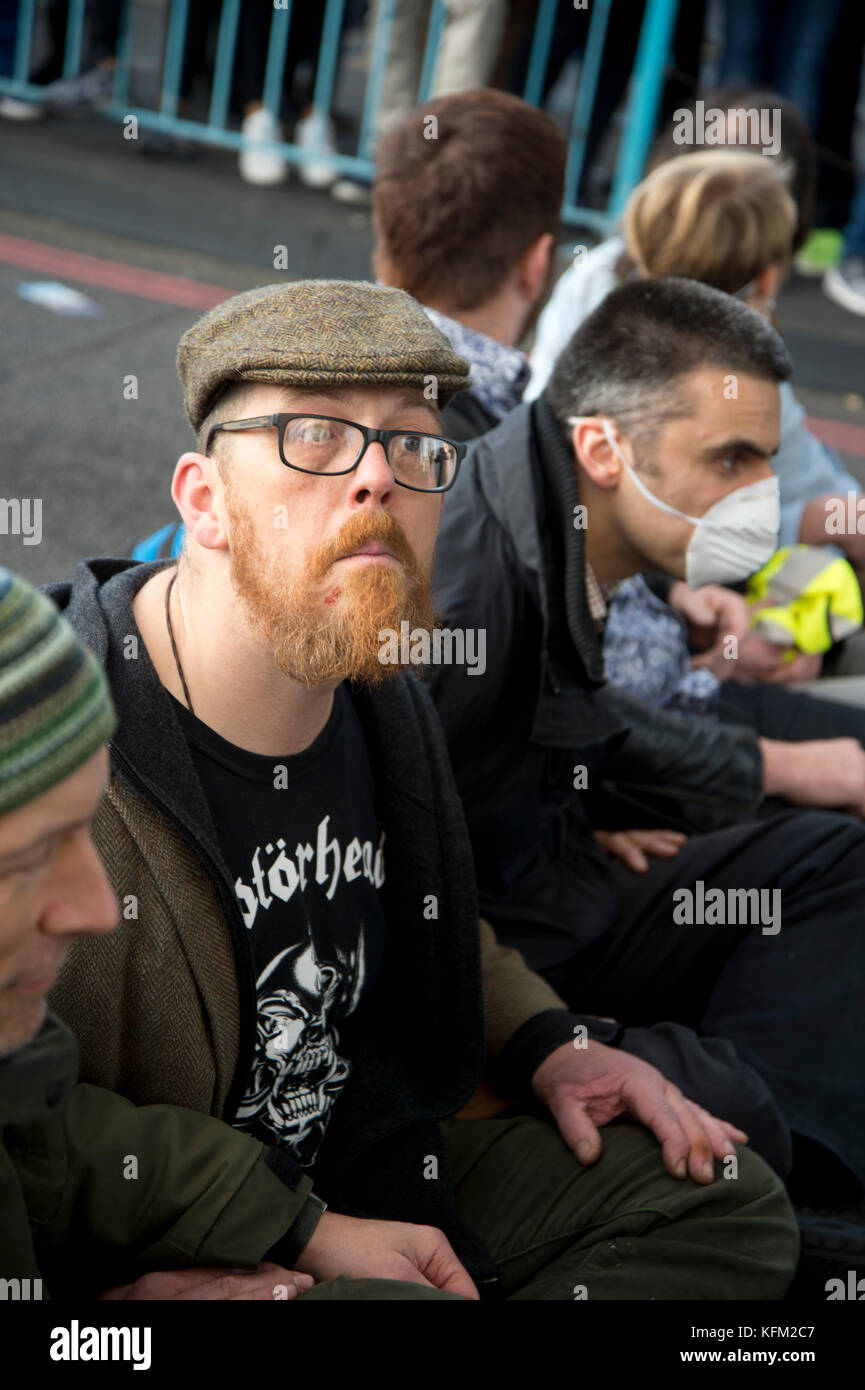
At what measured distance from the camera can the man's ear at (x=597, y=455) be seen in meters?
2.80

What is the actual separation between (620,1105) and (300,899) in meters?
0.71

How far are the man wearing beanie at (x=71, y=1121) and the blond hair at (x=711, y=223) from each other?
2.85 meters

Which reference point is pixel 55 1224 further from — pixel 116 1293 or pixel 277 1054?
pixel 277 1054

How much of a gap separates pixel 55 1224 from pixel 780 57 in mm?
7997

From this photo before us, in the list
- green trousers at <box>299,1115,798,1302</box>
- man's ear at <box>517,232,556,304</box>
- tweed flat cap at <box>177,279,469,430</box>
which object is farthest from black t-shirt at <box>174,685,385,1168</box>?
man's ear at <box>517,232,556,304</box>

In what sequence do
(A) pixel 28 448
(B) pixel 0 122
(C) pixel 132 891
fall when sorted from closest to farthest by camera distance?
(C) pixel 132 891, (A) pixel 28 448, (B) pixel 0 122

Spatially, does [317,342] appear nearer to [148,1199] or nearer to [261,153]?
[148,1199]

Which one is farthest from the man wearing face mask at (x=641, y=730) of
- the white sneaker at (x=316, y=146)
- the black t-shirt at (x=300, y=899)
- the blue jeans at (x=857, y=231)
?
the white sneaker at (x=316, y=146)

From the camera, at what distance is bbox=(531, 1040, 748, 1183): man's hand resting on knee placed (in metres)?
2.18

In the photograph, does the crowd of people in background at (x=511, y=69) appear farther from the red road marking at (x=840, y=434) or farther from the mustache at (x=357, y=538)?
the mustache at (x=357, y=538)

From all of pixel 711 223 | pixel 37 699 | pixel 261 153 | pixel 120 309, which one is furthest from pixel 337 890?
pixel 261 153

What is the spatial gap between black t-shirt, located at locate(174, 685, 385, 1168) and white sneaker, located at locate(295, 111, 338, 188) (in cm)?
669

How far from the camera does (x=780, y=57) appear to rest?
26.1 ft
